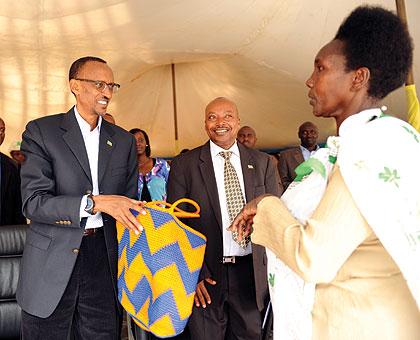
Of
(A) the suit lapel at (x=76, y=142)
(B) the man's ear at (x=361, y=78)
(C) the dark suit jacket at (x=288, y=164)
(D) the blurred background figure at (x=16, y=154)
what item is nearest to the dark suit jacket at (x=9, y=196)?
(D) the blurred background figure at (x=16, y=154)

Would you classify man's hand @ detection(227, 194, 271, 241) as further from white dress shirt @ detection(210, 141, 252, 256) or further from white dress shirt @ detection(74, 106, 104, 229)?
white dress shirt @ detection(210, 141, 252, 256)

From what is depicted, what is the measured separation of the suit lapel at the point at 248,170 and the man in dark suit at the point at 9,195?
7.18 feet

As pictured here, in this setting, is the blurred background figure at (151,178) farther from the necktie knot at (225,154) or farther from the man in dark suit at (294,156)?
the man in dark suit at (294,156)

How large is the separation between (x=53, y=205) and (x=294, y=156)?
4.22 meters

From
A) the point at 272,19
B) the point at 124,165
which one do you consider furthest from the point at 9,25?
the point at 124,165

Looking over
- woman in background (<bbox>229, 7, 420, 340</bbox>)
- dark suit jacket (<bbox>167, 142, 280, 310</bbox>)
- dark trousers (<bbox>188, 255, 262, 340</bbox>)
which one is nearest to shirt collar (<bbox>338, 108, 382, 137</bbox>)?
woman in background (<bbox>229, 7, 420, 340</bbox>)

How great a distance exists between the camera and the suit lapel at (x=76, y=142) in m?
2.23

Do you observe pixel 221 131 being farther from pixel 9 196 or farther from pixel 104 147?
pixel 9 196

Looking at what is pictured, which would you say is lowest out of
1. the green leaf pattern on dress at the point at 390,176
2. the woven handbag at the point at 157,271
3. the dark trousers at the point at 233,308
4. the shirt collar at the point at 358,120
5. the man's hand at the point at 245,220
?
the dark trousers at the point at 233,308

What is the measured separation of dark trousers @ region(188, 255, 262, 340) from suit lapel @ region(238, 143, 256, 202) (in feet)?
1.12

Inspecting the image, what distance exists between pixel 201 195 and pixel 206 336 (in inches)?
29.6

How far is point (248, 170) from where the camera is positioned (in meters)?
2.96

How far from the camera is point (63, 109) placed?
9.59m

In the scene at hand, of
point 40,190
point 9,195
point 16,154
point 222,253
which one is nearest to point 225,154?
point 222,253
